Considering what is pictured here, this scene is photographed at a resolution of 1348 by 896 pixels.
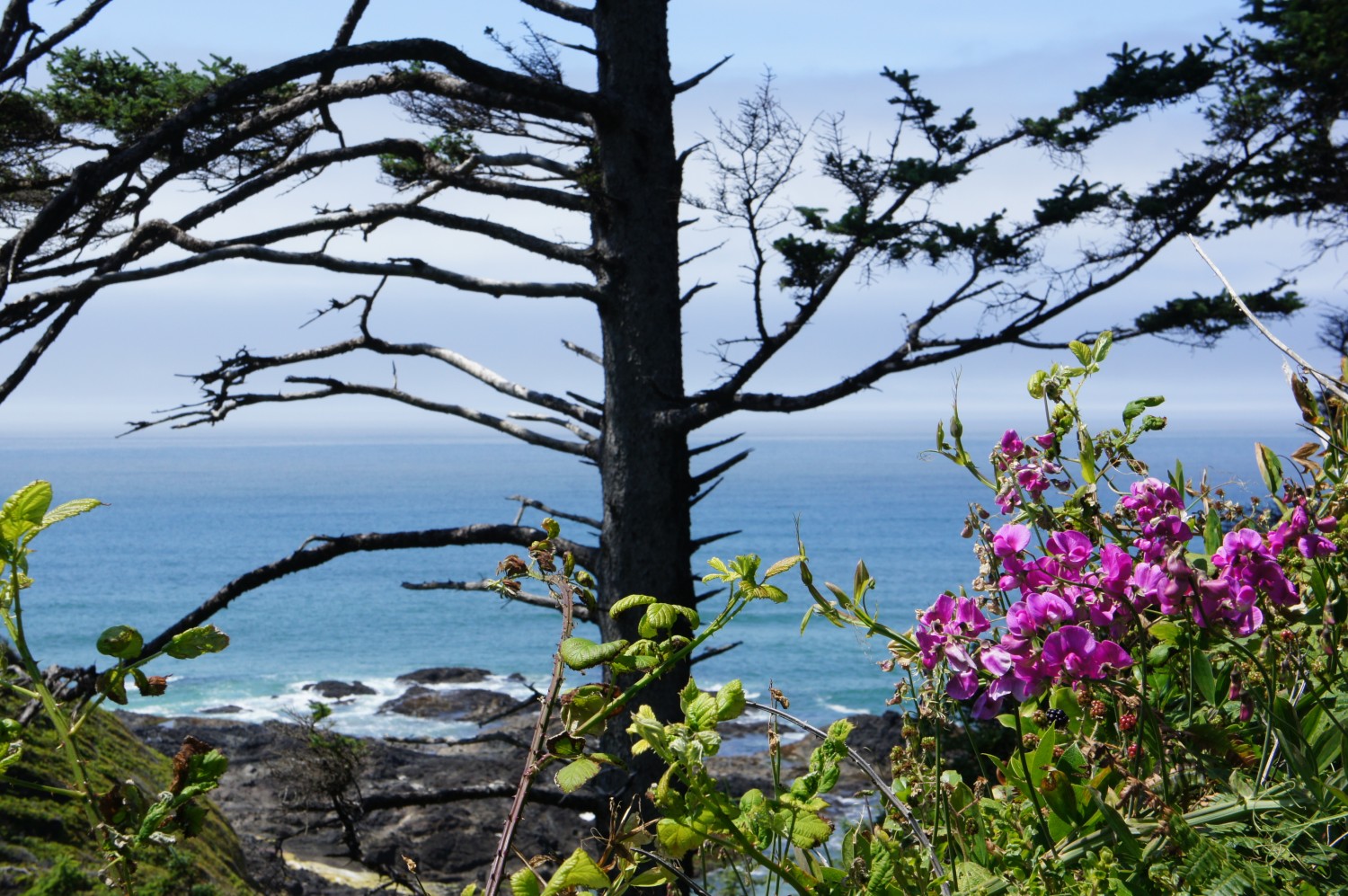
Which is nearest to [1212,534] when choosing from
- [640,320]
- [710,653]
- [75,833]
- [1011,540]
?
[1011,540]

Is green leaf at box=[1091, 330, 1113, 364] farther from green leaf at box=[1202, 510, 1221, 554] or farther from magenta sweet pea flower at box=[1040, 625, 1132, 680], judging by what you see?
magenta sweet pea flower at box=[1040, 625, 1132, 680]

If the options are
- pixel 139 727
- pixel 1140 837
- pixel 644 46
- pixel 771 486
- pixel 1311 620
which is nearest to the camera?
pixel 1140 837

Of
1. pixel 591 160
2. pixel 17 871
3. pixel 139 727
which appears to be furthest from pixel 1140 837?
pixel 139 727

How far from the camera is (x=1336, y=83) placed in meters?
12.9

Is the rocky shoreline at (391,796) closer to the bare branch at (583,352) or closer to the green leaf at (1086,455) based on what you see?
the bare branch at (583,352)

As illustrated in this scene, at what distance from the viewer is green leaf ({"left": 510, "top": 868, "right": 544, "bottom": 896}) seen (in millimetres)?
858

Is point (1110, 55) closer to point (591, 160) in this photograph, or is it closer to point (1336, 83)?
point (591, 160)

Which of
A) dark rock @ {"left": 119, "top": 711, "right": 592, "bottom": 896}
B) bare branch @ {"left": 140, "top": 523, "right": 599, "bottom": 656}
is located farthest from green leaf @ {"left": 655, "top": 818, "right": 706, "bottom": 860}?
dark rock @ {"left": 119, "top": 711, "right": 592, "bottom": 896}

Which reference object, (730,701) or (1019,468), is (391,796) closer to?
(1019,468)

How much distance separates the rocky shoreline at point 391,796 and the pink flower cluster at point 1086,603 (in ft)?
14.5

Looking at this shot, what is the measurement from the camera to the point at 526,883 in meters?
0.88

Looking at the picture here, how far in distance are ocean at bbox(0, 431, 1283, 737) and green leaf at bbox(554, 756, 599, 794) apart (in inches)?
6.9

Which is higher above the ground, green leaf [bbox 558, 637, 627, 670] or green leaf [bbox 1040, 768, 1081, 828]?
green leaf [bbox 558, 637, 627, 670]

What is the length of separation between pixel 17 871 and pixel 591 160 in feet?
17.6
